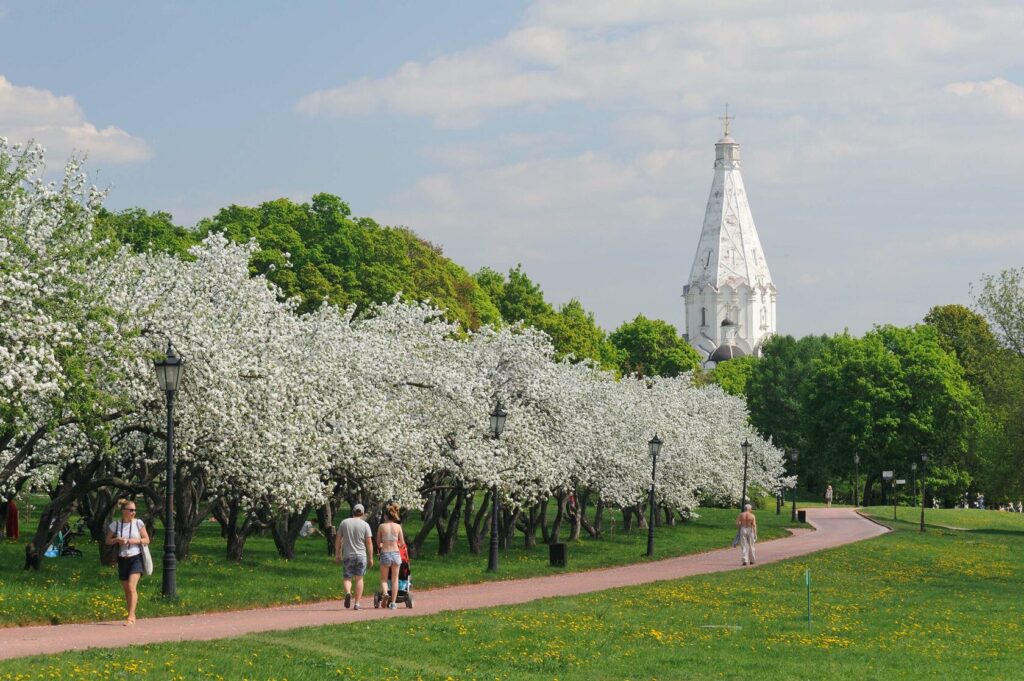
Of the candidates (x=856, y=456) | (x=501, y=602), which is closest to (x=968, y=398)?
(x=856, y=456)

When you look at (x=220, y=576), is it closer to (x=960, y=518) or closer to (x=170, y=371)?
(x=170, y=371)

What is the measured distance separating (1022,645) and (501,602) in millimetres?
9817

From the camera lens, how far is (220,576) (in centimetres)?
2827

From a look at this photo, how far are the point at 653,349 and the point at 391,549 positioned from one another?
11470 centimetres

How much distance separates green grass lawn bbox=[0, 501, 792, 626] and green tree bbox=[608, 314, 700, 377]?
88.6 meters

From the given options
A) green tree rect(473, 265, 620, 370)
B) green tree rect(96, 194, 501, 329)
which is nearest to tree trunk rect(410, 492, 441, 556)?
green tree rect(96, 194, 501, 329)

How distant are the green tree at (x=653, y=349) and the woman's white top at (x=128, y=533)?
11468 cm

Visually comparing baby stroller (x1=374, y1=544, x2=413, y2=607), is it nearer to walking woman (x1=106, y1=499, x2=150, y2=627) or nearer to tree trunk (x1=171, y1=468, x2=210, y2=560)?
walking woman (x1=106, y1=499, x2=150, y2=627)

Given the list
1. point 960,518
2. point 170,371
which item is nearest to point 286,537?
point 170,371

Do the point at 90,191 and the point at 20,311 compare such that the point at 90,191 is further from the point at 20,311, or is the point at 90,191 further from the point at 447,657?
the point at 447,657

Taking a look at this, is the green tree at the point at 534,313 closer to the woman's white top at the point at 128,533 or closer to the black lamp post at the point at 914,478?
the black lamp post at the point at 914,478

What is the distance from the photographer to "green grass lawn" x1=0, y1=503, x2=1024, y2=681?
17.4m

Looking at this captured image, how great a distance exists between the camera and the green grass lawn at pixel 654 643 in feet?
57.0

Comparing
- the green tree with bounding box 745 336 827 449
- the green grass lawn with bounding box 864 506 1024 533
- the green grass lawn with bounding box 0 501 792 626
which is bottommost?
the green grass lawn with bounding box 864 506 1024 533
